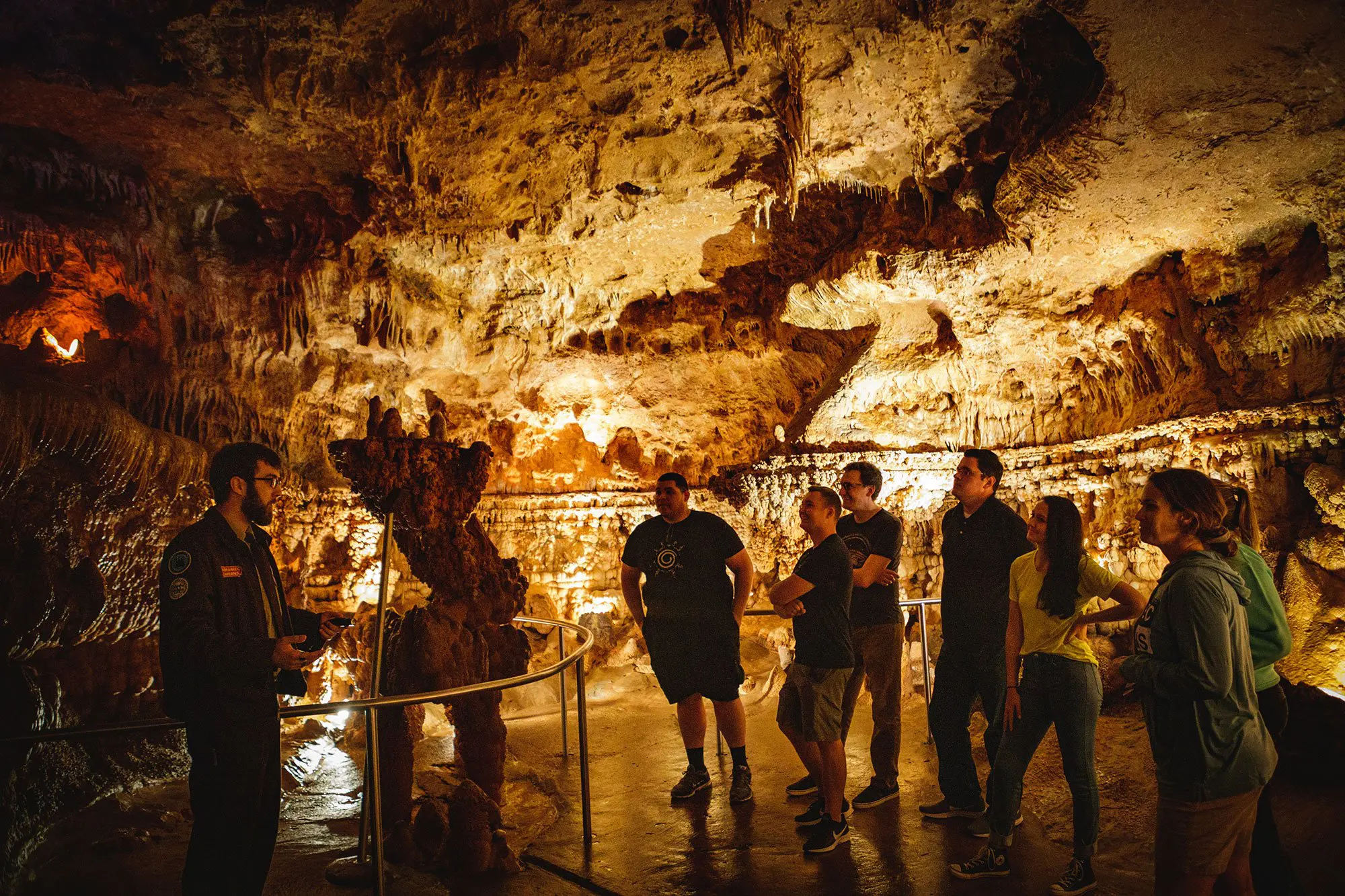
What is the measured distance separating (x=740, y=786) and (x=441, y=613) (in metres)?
1.97

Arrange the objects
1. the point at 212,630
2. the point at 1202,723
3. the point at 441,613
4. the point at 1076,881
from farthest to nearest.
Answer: the point at 441,613, the point at 1076,881, the point at 212,630, the point at 1202,723

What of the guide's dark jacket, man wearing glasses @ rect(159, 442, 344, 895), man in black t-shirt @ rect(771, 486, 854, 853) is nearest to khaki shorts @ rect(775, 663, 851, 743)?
man in black t-shirt @ rect(771, 486, 854, 853)

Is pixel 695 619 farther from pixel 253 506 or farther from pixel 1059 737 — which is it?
pixel 253 506

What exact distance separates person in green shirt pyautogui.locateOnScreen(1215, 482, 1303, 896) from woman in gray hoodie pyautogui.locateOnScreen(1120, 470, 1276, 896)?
0.21m

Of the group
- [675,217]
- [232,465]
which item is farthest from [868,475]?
[675,217]

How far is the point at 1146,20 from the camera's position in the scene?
4.18 metres

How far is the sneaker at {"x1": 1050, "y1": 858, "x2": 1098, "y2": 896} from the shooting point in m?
3.09

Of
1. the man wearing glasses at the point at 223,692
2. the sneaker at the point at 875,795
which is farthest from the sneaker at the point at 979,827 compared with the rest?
the man wearing glasses at the point at 223,692

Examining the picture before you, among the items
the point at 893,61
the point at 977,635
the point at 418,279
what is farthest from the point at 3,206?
the point at 977,635

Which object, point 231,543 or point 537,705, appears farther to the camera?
point 537,705

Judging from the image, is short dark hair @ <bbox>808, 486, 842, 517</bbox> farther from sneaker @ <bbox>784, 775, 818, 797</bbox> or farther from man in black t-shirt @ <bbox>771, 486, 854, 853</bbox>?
sneaker @ <bbox>784, 775, 818, 797</bbox>

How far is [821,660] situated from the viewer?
3.67m

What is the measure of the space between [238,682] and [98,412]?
5.06 m

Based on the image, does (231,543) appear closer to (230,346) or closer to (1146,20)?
(1146,20)
